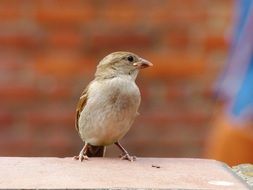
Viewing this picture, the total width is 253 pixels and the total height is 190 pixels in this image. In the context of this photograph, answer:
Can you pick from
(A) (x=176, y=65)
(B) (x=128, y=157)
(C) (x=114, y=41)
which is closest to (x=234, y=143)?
(A) (x=176, y=65)

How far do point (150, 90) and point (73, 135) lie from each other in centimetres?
47

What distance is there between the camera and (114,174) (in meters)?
3.26

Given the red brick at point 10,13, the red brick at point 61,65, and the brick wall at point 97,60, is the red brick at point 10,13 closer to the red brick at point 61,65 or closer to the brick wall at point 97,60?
the brick wall at point 97,60

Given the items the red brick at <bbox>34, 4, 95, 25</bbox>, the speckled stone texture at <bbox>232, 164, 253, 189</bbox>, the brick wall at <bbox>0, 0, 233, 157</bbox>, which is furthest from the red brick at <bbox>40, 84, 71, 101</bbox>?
the speckled stone texture at <bbox>232, 164, 253, 189</bbox>

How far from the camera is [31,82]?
5.84 metres

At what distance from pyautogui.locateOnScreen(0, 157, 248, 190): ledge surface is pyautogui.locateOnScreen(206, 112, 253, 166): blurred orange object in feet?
4.82

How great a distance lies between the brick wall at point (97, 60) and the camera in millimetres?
5816

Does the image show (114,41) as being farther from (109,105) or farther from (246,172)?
(246,172)

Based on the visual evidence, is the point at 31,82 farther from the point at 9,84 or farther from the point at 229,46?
the point at 229,46

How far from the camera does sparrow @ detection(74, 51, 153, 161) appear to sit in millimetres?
3986

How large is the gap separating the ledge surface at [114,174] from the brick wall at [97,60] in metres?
2.21

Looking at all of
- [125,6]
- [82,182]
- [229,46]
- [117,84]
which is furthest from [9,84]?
[82,182]

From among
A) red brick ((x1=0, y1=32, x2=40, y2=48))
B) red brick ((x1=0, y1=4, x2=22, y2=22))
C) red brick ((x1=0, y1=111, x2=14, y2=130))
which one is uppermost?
red brick ((x1=0, y1=4, x2=22, y2=22))

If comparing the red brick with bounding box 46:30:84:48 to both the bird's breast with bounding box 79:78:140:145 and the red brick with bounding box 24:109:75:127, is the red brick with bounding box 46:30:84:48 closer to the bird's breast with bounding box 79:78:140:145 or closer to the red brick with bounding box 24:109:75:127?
the red brick with bounding box 24:109:75:127
